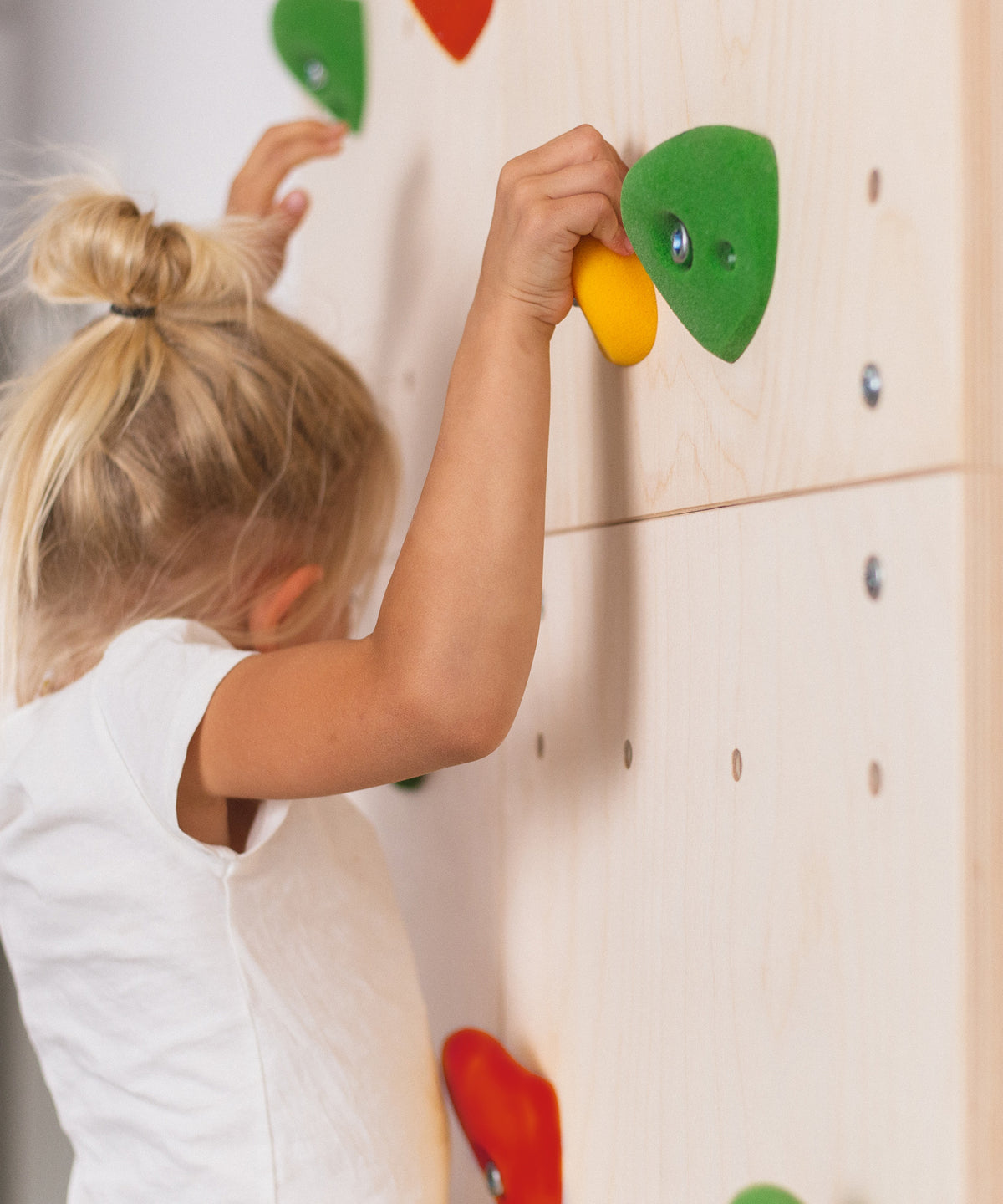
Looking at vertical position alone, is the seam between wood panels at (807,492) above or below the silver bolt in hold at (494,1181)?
above

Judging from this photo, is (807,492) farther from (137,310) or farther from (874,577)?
(137,310)

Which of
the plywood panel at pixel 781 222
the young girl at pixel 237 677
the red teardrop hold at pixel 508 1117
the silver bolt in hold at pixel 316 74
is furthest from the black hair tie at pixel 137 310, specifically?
the red teardrop hold at pixel 508 1117

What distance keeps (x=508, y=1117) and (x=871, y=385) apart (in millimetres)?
389

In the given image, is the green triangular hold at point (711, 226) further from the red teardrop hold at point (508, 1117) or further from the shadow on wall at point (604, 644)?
the red teardrop hold at point (508, 1117)

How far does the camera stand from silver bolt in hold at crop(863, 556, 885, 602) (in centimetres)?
34

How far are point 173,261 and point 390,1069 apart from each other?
1.46 ft

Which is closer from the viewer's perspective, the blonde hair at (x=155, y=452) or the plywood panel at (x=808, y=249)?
the plywood panel at (x=808, y=249)

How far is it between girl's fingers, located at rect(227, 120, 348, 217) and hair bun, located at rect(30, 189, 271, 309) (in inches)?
6.6

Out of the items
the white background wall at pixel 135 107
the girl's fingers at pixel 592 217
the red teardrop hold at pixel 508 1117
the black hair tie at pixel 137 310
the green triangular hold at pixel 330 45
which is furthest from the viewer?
Result: the white background wall at pixel 135 107

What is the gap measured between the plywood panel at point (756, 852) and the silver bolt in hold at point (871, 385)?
3 cm

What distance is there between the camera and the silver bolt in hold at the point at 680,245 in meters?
0.40

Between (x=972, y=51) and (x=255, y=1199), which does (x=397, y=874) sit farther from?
(x=972, y=51)

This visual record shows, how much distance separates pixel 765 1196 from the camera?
39cm

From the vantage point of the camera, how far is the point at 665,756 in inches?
18.0
